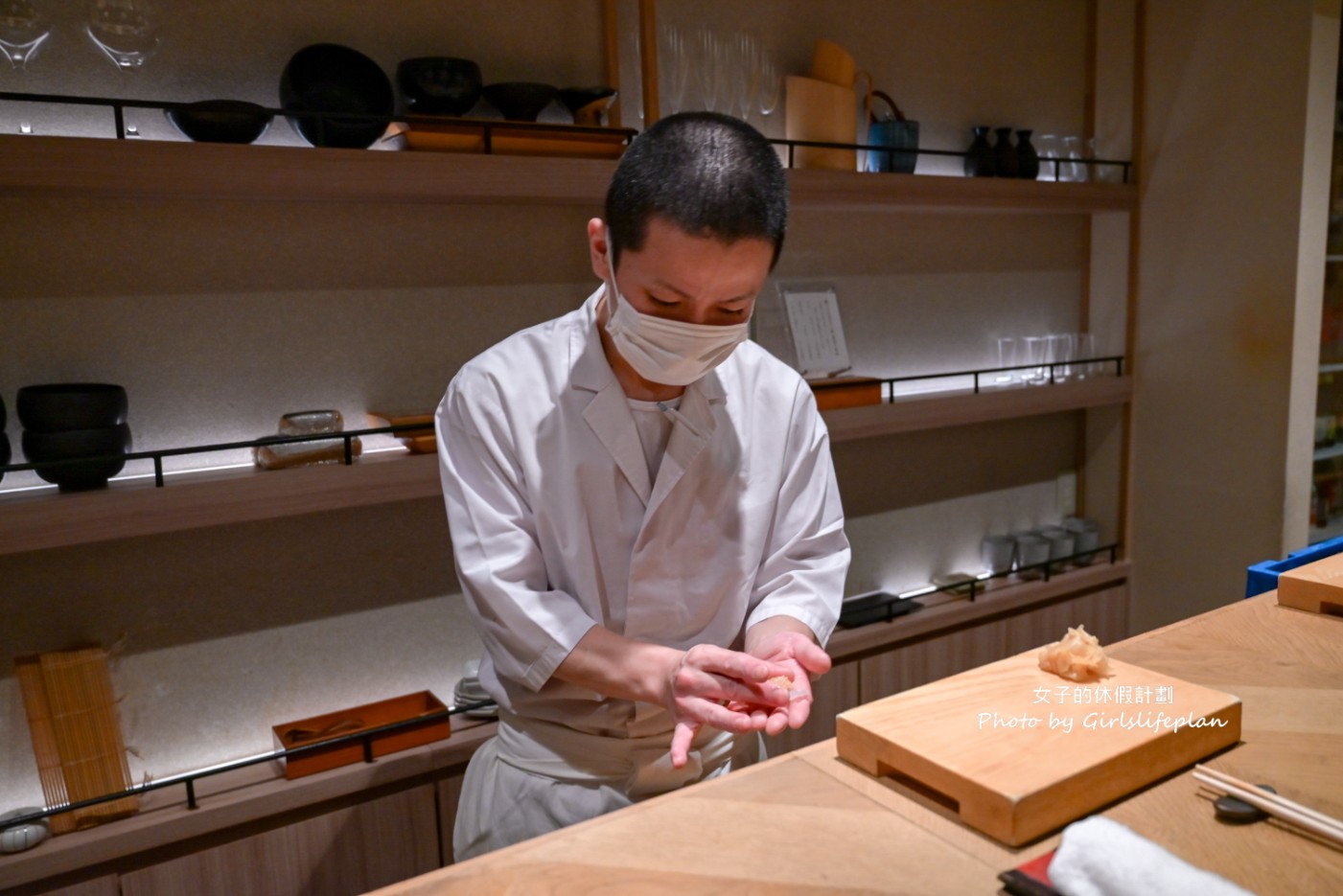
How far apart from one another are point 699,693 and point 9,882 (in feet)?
4.27

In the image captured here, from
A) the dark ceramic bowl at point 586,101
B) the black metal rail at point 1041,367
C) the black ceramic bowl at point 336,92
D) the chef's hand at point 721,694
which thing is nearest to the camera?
the chef's hand at point 721,694

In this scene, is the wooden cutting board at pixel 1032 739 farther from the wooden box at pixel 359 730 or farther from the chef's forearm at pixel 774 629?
the wooden box at pixel 359 730

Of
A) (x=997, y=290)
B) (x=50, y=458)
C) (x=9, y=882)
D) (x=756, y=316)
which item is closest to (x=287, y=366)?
(x=50, y=458)

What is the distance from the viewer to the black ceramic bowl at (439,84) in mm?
1949

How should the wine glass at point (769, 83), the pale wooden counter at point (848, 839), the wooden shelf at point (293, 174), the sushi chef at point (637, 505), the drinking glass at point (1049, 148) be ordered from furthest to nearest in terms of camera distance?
1. the drinking glass at point (1049, 148)
2. the wine glass at point (769, 83)
3. the wooden shelf at point (293, 174)
4. the sushi chef at point (637, 505)
5. the pale wooden counter at point (848, 839)

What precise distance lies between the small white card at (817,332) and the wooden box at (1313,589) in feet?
4.47

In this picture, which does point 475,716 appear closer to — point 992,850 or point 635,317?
point 635,317

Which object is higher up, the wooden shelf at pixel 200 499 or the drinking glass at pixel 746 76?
the drinking glass at pixel 746 76

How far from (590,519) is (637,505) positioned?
74mm

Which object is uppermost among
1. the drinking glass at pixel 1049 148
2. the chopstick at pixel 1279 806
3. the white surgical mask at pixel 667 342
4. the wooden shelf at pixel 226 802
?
the drinking glass at pixel 1049 148

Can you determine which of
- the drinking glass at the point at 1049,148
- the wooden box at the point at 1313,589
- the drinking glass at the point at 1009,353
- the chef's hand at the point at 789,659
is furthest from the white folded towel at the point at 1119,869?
the drinking glass at the point at 1049,148

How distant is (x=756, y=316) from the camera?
263cm

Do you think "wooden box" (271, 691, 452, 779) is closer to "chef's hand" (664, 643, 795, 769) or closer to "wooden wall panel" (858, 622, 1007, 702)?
"chef's hand" (664, 643, 795, 769)

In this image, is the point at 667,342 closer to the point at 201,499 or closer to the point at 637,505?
the point at 637,505
